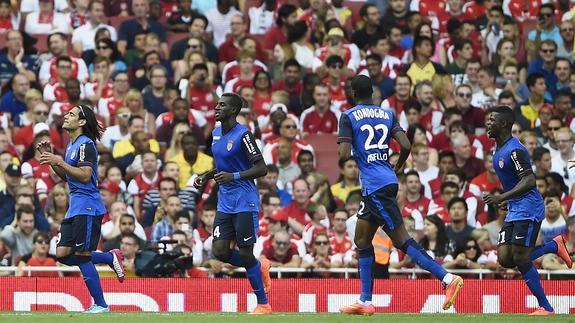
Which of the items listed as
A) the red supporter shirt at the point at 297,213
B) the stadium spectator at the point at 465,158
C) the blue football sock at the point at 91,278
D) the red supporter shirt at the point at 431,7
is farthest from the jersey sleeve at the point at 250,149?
the red supporter shirt at the point at 431,7

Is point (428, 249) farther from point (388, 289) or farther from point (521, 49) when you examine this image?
point (521, 49)

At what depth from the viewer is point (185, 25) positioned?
87.4 feet

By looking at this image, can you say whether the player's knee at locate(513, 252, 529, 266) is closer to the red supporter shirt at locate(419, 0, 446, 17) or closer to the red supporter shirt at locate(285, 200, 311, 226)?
the red supporter shirt at locate(285, 200, 311, 226)

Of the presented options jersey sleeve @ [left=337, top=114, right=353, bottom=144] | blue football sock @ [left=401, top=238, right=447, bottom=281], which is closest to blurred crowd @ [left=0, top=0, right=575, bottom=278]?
blue football sock @ [left=401, top=238, right=447, bottom=281]

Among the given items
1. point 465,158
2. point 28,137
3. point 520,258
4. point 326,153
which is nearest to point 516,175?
point 520,258

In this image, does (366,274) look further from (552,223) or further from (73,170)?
(552,223)

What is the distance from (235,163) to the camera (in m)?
16.9

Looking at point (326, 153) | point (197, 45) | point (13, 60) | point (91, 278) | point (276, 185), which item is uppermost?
point (197, 45)

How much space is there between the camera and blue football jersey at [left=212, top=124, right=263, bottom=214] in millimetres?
16828

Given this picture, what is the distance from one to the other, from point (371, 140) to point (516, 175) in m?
2.01

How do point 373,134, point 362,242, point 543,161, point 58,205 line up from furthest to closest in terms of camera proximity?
point 543,161 < point 58,205 < point 362,242 < point 373,134

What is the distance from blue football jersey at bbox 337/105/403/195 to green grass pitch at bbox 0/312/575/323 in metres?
1.38

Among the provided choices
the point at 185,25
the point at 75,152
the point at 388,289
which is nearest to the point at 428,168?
the point at 388,289

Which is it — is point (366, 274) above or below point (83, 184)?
below
